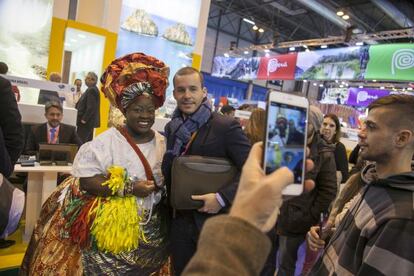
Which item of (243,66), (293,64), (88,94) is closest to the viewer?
(88,94)

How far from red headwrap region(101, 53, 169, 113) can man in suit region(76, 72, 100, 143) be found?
389cm

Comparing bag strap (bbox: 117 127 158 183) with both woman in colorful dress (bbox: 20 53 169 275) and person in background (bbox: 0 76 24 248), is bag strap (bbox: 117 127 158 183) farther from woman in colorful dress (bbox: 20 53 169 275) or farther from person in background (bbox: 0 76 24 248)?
person in background (bbox: 0 76 24 248)

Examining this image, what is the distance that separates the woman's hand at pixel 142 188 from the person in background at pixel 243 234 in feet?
3.04

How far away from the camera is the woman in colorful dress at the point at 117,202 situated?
147cm

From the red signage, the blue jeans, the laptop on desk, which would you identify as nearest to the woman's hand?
the blue jeans

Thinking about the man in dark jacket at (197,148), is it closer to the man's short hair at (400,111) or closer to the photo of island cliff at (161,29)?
the man's short hair at (400,111)

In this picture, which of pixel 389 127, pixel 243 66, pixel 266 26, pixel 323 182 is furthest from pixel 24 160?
pixel 266 26

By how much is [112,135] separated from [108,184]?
9.6 inches

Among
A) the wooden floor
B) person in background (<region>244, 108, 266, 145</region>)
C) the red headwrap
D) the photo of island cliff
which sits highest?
the photo of island cliff

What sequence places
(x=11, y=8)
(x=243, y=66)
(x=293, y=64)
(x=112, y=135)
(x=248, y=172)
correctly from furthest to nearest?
1. (x=243, y=66)
2. (x=293, y=64)
3. (x=11, y=8)
4. (x=112, y=135)
5. (x=248, y=172)

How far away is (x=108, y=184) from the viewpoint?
57.1 inches

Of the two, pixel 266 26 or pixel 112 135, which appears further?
pixel 266 26

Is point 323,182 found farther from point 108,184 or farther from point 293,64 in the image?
point 293,64

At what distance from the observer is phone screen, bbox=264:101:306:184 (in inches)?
29.0
